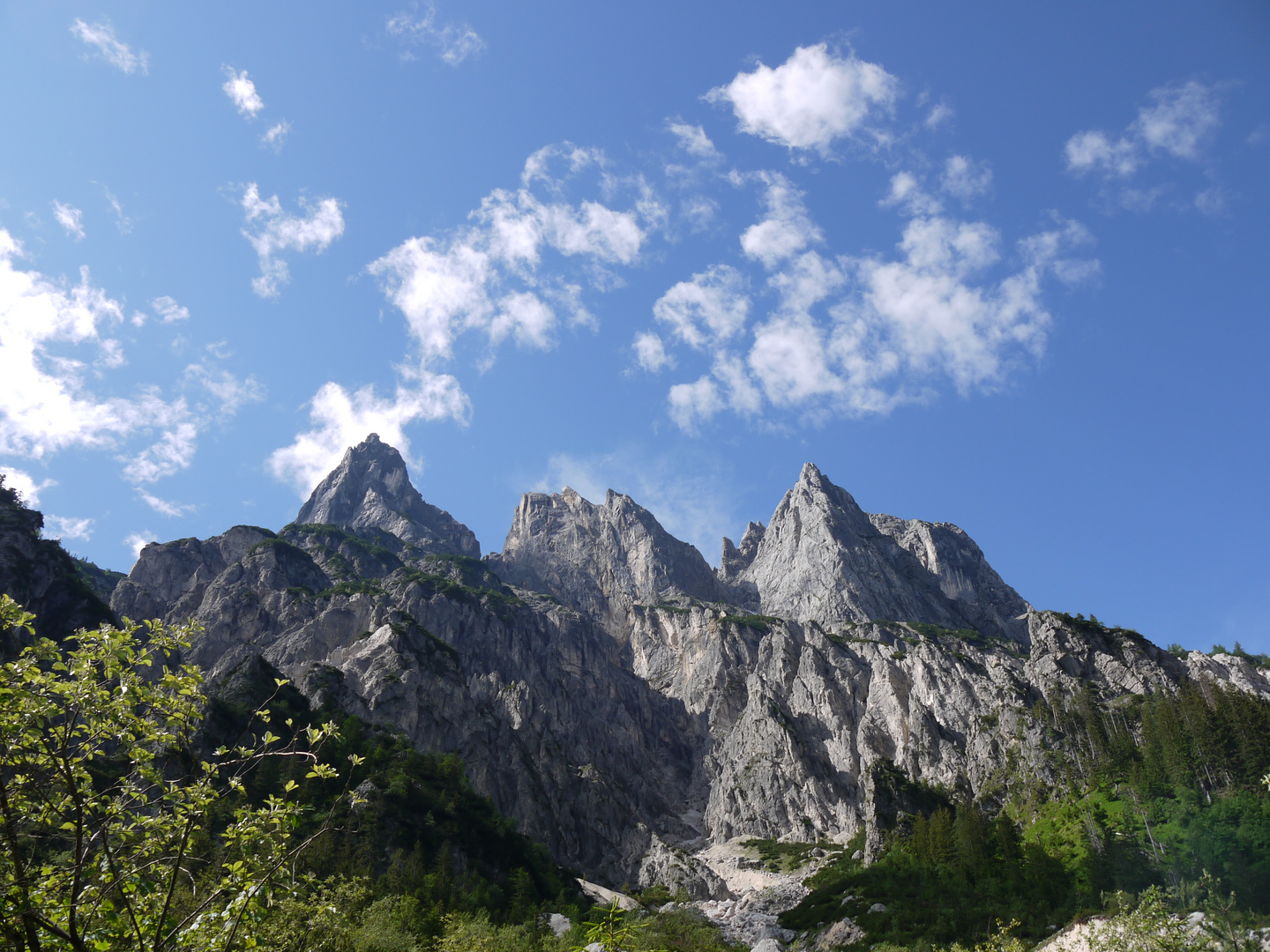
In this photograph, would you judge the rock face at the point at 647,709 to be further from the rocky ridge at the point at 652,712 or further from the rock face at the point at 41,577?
the rock face at the point at 41,577

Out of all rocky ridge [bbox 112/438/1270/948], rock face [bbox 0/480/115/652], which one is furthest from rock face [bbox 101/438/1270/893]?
rock face [bbox 0/480/115/652]

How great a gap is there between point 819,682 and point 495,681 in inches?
3372

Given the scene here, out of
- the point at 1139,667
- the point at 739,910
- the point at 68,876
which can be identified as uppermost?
the point at 1139,667

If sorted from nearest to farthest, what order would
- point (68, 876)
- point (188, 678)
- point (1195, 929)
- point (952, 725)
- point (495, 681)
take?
point (68, 876), point (188, 678), point (1195, 929), point (952, 725), point (495, 681)

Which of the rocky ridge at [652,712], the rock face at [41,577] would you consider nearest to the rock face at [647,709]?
the rocky ridge at [652,712]

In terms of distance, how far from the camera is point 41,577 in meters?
100

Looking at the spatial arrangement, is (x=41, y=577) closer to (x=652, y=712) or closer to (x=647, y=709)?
(x=647, y=709)

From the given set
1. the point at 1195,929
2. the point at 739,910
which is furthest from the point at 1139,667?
the point at 1195,929

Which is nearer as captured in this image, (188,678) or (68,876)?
(68,876)

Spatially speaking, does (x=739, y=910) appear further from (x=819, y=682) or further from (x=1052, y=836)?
(x=819, y=682)

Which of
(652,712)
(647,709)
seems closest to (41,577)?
(647,709)

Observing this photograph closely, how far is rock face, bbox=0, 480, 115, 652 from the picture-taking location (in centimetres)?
9562

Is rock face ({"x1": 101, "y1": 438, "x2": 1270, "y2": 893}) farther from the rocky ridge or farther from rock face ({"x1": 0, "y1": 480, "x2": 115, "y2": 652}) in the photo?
rock face ({"x1": 0, "y1": 480, "x2": 115, "y2": 652})

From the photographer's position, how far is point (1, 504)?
104m
